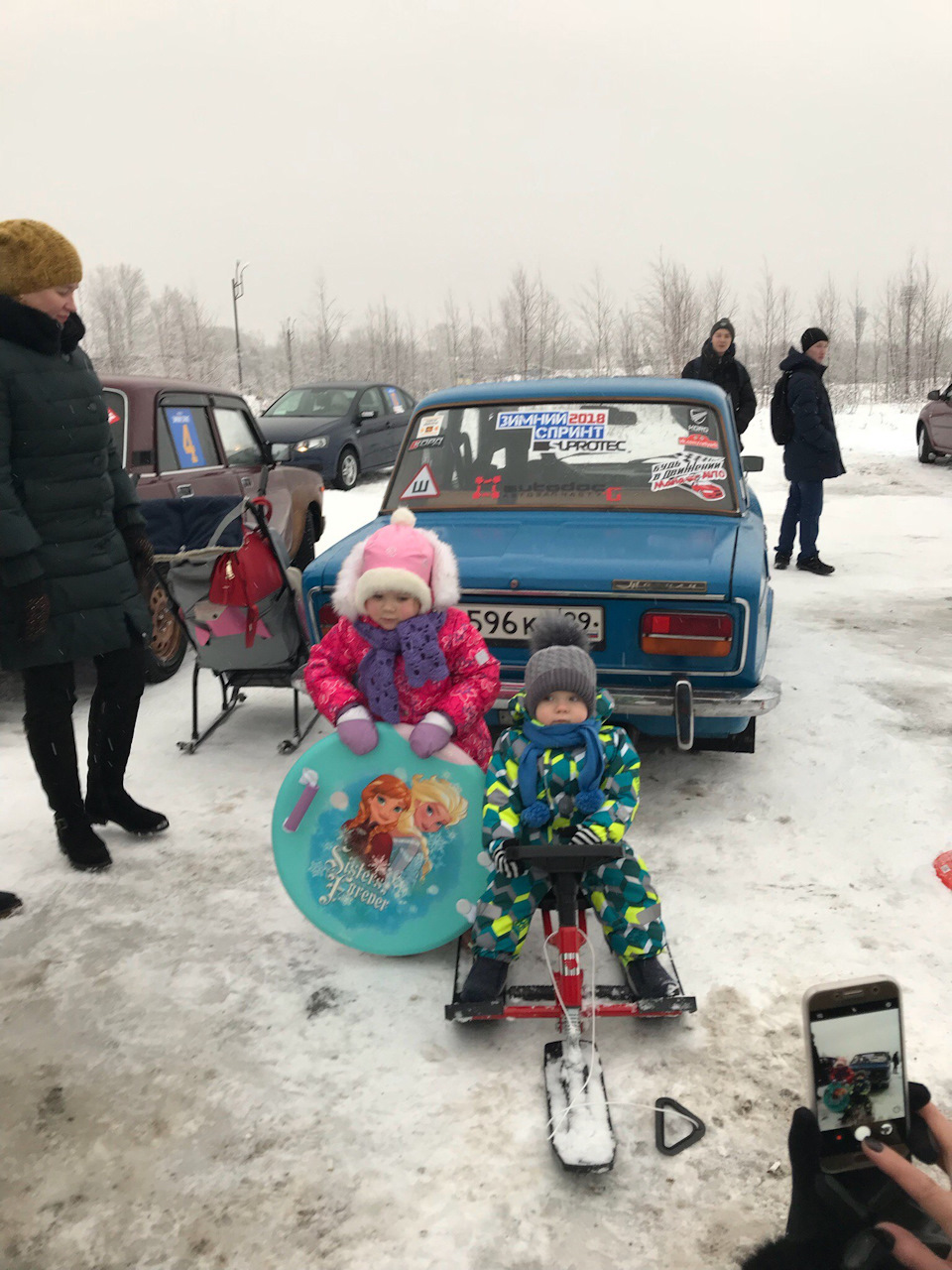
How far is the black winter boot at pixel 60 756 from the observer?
331 centimetres

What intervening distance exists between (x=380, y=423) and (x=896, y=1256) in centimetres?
1501

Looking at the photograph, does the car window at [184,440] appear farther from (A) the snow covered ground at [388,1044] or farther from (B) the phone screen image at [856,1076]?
(B) the phone screen image at [856,1076]

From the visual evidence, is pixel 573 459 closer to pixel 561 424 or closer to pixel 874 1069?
pixel 561 424

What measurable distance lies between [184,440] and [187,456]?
11 centimetres

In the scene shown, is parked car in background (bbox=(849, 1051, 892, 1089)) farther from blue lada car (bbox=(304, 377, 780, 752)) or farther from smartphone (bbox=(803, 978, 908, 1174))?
blue lada car (bbox=(304, 377, 780, 752))

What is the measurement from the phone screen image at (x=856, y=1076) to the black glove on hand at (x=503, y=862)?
0.84 m

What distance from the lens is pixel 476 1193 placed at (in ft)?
6.69

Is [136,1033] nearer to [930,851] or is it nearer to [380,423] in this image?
[930,851]

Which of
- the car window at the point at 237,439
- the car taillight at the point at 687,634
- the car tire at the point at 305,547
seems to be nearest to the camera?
the car taillight at the point at 687,634

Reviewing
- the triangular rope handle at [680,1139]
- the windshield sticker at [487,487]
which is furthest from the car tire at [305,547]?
the triangular rope handle at [680,1139]

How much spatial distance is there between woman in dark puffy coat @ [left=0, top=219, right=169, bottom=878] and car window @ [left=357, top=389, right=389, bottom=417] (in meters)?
12.0

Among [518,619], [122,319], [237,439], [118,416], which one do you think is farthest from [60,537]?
[122,319]

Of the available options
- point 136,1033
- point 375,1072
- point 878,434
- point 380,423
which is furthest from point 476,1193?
point 878,434

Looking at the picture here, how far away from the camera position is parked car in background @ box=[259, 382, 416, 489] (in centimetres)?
1405
